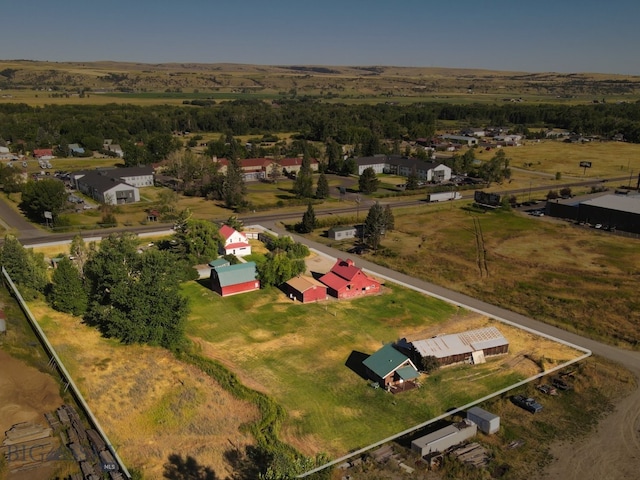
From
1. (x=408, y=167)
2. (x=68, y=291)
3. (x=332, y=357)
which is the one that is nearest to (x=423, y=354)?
(x=332, y=357)

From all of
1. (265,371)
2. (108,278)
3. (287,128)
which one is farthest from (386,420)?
(287,128)

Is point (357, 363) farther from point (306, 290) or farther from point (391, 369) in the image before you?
point (306, 290)

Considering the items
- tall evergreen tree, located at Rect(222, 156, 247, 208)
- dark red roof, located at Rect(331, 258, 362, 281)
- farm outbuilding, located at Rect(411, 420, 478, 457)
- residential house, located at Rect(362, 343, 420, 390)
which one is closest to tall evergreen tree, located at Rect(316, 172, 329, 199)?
tall evergreen tree, located at Rect(222, 156, 247, 208)

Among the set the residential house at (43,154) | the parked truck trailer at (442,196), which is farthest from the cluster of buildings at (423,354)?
the residential house at (43,154)

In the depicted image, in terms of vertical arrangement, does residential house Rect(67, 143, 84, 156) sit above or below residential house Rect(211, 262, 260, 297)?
above

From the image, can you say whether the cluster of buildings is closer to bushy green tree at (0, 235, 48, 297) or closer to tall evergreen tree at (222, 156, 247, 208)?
bushy green tree at (0, 235, 48, 297)

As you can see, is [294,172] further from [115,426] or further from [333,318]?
[115,426]
